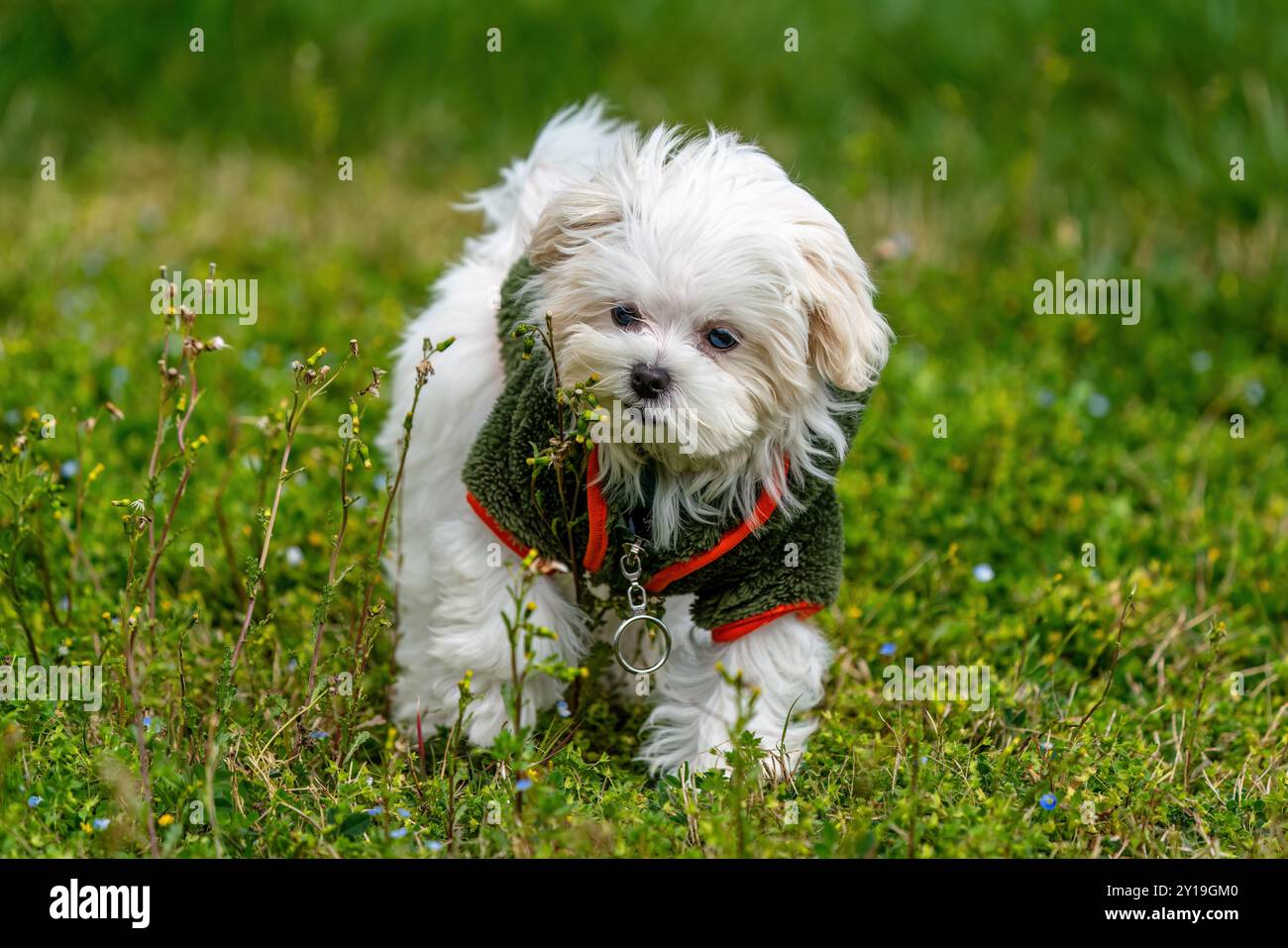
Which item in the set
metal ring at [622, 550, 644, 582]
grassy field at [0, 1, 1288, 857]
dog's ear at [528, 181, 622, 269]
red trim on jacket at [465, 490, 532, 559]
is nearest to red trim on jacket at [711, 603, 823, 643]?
metal ring at [622, 550, 644, 582]

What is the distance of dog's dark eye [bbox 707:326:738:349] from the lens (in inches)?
122

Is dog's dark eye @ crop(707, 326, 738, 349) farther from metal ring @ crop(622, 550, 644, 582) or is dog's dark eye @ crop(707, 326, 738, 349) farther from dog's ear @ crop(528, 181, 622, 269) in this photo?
Answer: metal ring @ crop(622, 550, 644, 582)

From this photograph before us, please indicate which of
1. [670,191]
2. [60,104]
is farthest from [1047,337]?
[60,104]

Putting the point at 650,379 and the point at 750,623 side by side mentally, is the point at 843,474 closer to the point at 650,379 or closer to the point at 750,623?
the point at 750,623

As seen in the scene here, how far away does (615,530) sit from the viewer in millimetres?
3408

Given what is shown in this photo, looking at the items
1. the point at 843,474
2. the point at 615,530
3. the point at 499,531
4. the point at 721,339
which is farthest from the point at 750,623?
the point at 843,474

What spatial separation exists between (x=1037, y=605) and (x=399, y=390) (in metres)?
1.94

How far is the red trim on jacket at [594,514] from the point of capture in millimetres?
3344

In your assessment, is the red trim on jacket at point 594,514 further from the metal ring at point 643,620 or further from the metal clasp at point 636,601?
the metal ring at point 643,620

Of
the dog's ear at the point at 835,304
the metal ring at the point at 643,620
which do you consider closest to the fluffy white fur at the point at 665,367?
the dog's ear at the point at 835,304

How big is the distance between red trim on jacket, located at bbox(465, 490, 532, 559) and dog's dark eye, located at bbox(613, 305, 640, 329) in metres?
0.60

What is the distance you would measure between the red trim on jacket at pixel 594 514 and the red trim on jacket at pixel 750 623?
0.34 metres

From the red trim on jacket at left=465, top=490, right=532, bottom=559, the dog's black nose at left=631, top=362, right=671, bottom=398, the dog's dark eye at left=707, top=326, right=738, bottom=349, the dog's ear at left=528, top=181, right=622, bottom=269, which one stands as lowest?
the red trim on jacket at left=465, top=490, right=532, bottom=559
